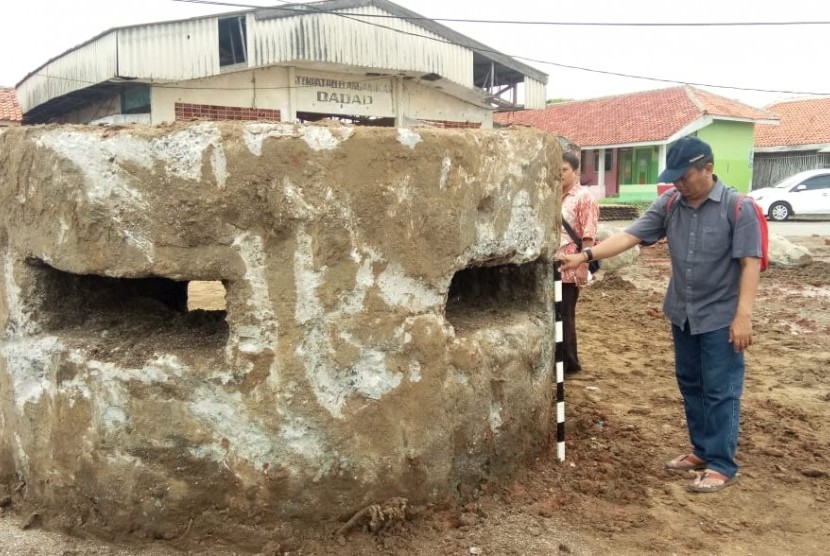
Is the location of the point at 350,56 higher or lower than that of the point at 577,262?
higher

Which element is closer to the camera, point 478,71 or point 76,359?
point 76,359

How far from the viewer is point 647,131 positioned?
23875 millimetres

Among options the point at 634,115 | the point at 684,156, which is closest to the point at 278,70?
the point at 684,156

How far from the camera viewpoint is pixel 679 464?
140 inches

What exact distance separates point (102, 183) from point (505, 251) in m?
1.61

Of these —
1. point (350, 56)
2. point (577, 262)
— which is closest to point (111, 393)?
point (577, 262)

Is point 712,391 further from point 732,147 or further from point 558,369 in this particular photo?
point 732,147

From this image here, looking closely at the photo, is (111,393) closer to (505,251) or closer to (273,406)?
(273,406)

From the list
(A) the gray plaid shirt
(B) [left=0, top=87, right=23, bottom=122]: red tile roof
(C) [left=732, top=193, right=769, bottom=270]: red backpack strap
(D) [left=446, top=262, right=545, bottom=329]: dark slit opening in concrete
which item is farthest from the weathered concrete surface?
(B) [left=0, top=87, right=23, bottom=122]: red tile roof

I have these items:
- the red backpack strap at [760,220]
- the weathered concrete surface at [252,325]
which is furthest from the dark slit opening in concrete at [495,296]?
the red backpack strap at [760,220]

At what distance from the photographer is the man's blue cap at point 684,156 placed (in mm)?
3131

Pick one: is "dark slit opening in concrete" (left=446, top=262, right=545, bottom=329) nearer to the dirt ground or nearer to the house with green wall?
the dirt ground

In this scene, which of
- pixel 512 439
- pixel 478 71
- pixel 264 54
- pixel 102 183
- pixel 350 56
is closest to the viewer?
pixel 102 183

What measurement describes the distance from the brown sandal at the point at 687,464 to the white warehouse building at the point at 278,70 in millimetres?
9850
